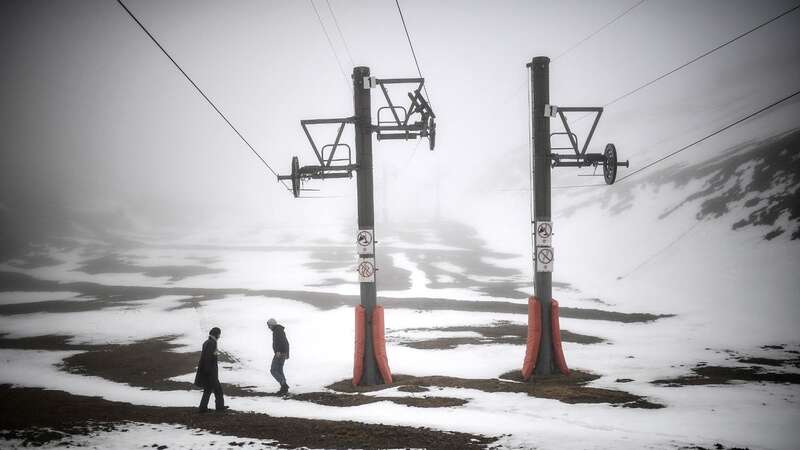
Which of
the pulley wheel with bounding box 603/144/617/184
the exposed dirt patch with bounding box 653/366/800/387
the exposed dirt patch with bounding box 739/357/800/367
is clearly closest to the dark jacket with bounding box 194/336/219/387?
the exposed dirt patch with bounding box 653/366/800/387

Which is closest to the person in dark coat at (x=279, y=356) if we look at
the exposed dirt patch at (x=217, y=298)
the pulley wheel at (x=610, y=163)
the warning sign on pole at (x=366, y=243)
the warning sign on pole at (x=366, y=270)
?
the warning sign on pole at (x=366, y=270)

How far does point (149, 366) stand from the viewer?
14.3 m

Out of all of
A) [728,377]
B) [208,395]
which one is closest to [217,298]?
[208,395]

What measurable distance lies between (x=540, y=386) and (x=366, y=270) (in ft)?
16.7

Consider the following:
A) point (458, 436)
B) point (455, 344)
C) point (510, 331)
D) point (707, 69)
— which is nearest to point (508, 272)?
point (510, 331)

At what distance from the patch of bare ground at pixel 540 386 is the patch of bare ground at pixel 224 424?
2901mm

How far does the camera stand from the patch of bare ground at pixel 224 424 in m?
7.33

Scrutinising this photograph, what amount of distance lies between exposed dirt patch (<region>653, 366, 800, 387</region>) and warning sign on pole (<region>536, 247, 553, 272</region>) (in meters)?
3.61

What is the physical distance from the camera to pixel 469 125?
171375mm

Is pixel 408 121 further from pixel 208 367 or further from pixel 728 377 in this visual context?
pixel 728 377

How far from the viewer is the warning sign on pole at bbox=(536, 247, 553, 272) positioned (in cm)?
1146

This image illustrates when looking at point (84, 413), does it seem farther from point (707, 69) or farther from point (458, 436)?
point (707, 69)

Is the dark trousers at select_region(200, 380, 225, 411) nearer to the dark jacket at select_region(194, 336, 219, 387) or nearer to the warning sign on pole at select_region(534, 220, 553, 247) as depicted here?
the dark jacket at select_region(194, 336, 219, 387)

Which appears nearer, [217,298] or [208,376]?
[208,376]
